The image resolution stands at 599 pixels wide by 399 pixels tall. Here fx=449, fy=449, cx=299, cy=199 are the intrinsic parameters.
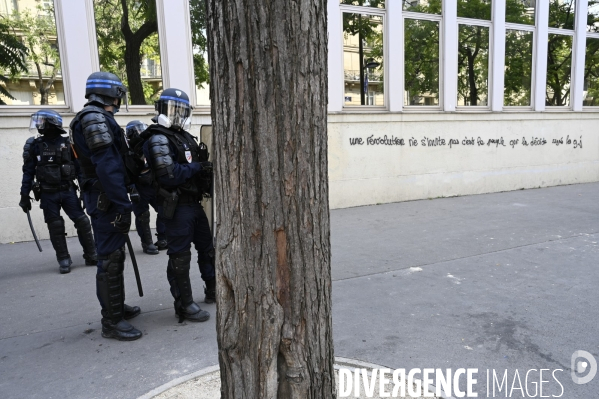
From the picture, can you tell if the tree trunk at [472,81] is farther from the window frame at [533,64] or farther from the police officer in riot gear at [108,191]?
the police officer in riot gear at [108,191]

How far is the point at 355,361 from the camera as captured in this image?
306cm

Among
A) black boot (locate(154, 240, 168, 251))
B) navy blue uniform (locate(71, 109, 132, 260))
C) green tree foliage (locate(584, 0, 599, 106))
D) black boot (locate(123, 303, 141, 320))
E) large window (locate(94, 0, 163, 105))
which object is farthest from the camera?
green tree foliage (locate(584, 0, 599, 106))

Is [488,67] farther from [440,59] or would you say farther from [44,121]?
[44,121]

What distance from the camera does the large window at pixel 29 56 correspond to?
7.23m

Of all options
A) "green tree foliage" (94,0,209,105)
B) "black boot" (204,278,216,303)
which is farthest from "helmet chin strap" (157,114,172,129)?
"green tree foliage" (94,0,209,105)

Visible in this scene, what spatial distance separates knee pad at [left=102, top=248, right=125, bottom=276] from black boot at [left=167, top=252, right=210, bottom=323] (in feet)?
1.34

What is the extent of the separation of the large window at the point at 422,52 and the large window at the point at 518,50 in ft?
7.09

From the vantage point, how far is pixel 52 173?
547 cm

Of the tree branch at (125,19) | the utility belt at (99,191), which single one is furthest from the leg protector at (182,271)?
the tree branch at (125,19)

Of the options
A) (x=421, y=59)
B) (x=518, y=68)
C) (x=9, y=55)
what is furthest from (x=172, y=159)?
(x=518, y=68)

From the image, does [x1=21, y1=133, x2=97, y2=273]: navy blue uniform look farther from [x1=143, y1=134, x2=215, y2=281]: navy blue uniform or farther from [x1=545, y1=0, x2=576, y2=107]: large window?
[x1=545, y1=0, x2=576, y2=107]: large window

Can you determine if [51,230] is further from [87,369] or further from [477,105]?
[477,105]

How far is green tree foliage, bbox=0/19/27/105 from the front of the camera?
23.8 feet

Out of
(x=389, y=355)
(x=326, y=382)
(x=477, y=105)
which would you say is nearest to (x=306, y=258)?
(x=326, y=382)
